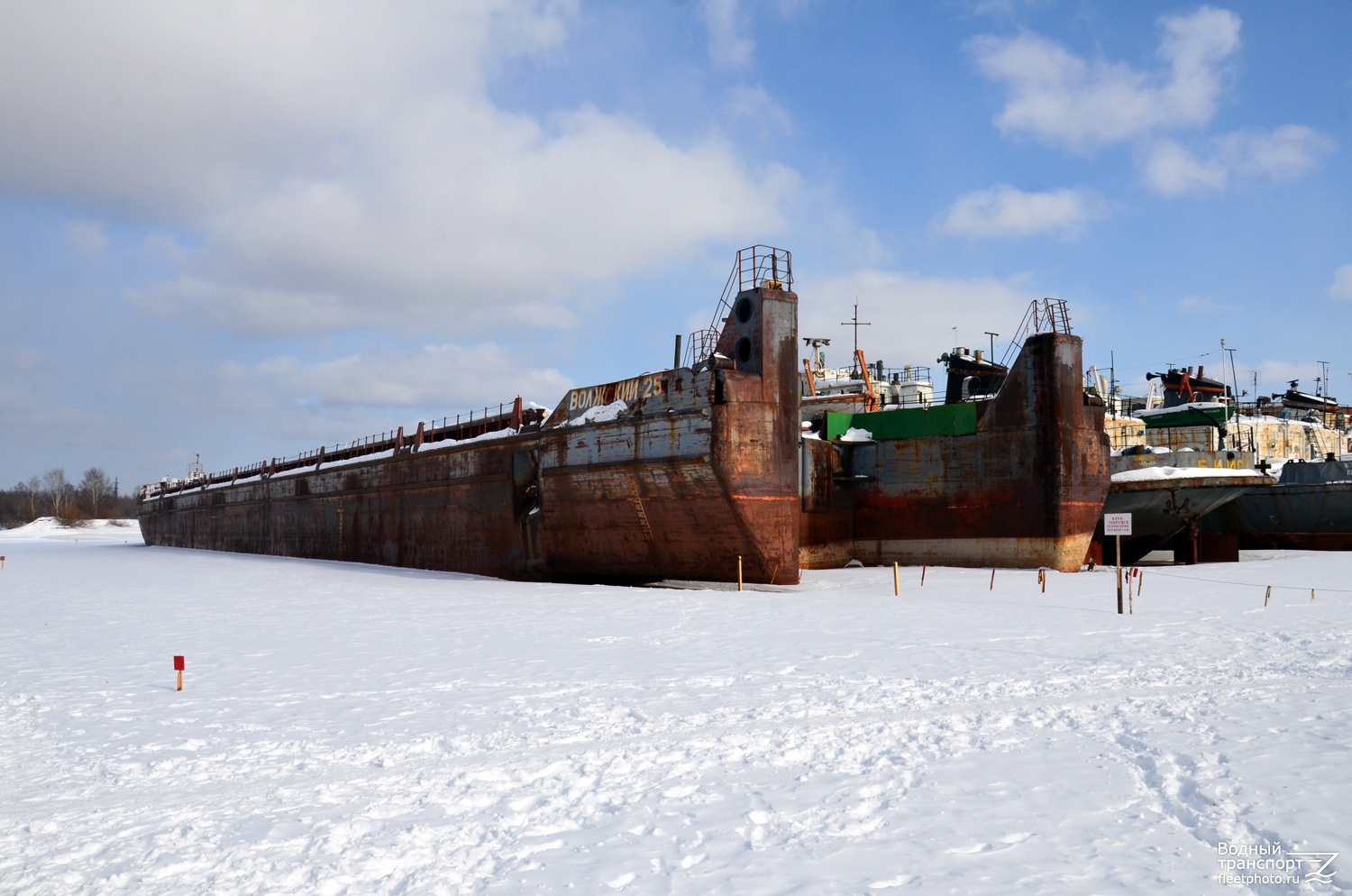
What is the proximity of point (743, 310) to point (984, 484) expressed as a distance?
7997 millimetres

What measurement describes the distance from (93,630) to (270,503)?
24505 millimetres

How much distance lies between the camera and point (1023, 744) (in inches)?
247

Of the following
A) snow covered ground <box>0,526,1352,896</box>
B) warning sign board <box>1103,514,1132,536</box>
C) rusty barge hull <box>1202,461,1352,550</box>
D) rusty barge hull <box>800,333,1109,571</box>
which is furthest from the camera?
rusty barge hull <box>1202,461,1352,550</box>

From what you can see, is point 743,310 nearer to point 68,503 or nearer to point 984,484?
point 984,484

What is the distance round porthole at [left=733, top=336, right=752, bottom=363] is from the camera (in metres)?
18.1

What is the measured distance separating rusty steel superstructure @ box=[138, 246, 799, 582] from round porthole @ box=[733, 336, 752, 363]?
3 centimetres

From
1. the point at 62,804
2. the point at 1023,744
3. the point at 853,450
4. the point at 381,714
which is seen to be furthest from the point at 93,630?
the point at 853,450

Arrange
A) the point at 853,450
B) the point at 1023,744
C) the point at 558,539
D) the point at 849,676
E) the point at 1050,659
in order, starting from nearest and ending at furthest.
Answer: the point at 1023,744 → the point at 849,676 → the point at 1050,659 → the point at 558,539 → the point at 853,450

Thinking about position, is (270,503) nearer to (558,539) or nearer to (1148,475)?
(558,539)

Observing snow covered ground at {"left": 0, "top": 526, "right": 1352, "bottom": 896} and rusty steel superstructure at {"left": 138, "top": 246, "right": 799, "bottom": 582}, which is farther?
rusty steel superstructure at {"left": 138, "top": 246, "right": 799, "bottom": 582}
